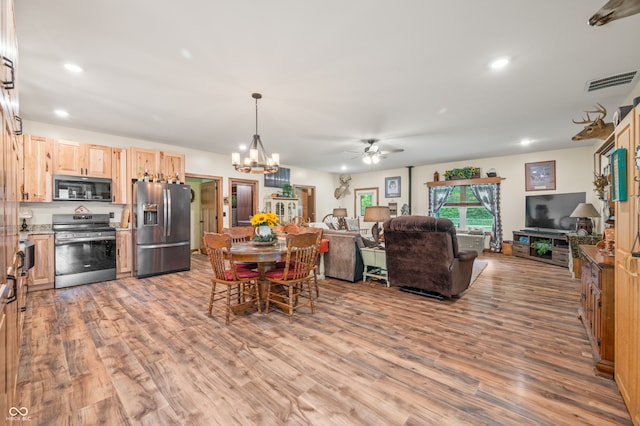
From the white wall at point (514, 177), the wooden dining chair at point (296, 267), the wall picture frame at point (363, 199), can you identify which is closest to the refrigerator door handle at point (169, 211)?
the wooden dining chair at point (296, 267)

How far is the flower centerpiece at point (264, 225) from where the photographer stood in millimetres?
3275

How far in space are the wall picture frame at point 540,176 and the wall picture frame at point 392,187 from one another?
3457 millimetres

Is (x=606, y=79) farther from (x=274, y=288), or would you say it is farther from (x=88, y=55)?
(x=88, y=55)

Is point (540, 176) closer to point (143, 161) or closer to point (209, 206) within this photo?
point (209, 206)

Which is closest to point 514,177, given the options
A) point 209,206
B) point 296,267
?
point 296,267

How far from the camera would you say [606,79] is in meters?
3.00

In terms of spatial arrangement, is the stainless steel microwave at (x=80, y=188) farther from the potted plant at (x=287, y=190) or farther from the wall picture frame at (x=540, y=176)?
the wall picture frame at (x=540, y=176)

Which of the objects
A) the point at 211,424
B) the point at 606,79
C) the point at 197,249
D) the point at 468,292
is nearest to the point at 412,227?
the point at 468,292

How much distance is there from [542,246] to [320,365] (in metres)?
6.20

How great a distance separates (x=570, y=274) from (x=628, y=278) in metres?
4.27

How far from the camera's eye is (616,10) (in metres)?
1.41

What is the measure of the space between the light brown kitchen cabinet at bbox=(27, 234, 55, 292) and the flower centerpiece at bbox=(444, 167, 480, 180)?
887cm

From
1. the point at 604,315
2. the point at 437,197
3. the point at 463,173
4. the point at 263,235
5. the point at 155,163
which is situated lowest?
the point at 604,315

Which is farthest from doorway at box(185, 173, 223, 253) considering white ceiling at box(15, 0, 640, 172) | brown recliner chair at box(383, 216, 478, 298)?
brown recliner chair at box(383, 216, 478, 298)
